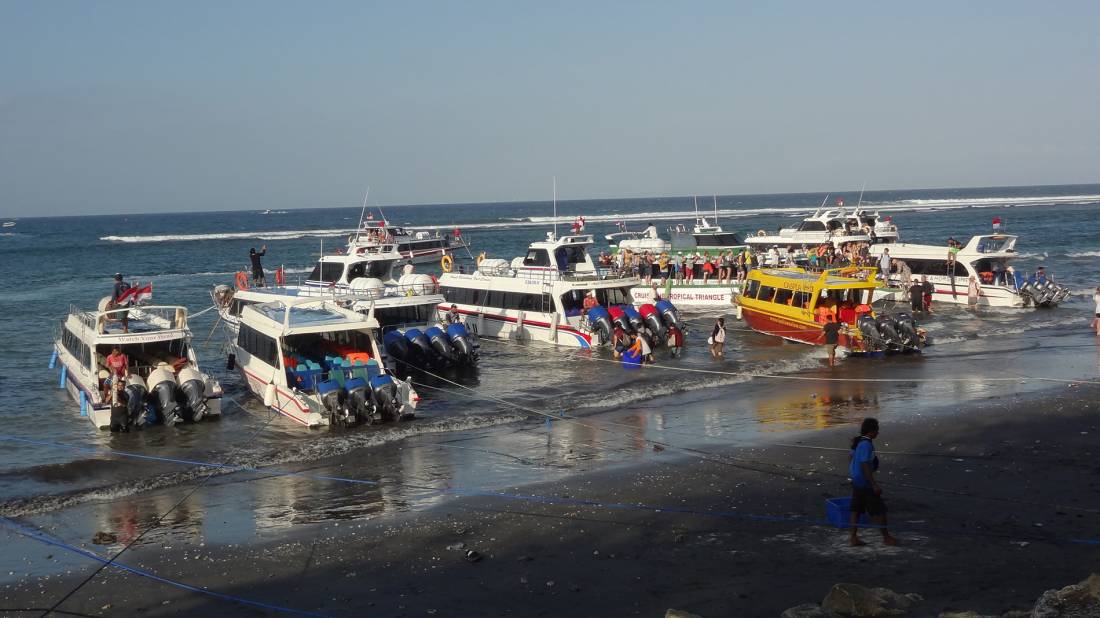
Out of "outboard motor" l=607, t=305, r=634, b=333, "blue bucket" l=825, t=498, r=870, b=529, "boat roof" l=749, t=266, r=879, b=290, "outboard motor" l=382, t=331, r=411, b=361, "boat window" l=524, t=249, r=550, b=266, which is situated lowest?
"blue bucket" l=825, t=498, r=870, b=529

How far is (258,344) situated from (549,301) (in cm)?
987

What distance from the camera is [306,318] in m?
21.3

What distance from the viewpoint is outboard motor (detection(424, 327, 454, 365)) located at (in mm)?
25000

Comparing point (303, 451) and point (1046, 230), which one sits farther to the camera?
point (1046, 230)

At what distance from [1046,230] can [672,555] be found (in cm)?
8772

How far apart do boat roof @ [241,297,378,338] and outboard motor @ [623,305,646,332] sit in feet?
27.0

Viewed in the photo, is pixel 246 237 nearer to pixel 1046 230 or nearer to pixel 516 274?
pixel 1046 230

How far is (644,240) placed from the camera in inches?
1793

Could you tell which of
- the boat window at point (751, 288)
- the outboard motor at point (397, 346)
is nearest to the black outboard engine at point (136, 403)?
the outboard motor at point (397, 346)

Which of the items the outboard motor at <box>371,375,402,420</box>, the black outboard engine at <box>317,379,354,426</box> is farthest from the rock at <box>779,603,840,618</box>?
the black outboard engine at <box>317,379,354,426</box>

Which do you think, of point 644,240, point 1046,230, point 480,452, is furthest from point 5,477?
point 1046,230

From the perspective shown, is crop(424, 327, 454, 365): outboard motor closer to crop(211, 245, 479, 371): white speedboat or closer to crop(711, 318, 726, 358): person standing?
crop(211, 245, 479, 371): white speedboat

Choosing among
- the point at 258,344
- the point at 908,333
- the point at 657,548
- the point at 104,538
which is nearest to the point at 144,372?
the point at 258,344

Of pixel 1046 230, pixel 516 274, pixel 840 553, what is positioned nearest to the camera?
pixel 840 553
